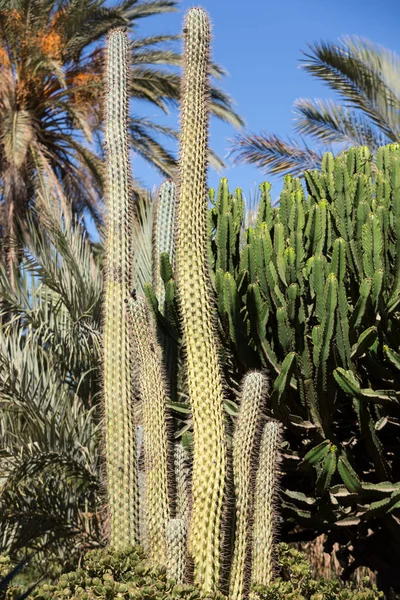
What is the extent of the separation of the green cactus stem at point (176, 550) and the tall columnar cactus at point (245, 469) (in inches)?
12.7

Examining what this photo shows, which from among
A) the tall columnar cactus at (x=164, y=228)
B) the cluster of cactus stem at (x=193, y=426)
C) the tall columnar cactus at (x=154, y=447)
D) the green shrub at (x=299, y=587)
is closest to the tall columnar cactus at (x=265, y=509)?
the cluster of cactus stem at (x=193, y=426)

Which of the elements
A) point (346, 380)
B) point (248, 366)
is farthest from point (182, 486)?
point (346, 380)

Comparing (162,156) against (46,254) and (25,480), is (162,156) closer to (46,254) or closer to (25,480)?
(46,254)

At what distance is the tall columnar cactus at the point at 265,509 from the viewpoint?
4.89 metres

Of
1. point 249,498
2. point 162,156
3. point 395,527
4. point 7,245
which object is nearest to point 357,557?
point 395,527

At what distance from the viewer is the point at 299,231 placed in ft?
18.7

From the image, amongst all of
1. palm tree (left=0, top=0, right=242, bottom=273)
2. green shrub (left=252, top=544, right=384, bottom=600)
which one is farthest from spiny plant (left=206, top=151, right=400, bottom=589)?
palm tree (left=0, top=0, right=242, bottom=273)

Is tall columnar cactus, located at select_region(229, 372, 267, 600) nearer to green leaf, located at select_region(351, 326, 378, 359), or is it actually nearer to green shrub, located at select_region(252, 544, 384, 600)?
green shrub, located at select_region(252, 544, 384, 600)

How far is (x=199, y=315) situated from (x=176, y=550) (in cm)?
133

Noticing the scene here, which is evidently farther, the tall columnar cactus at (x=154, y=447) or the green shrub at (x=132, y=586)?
the tall columnar cactus at (x=154, y=447)

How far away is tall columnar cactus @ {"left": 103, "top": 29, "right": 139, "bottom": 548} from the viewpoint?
Result: 16.5 ft

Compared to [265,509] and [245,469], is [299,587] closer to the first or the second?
[265,509]

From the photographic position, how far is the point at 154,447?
497 cm

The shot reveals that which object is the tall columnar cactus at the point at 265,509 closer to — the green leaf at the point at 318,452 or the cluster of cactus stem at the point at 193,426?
the cluster of cactus stem at the point at 193,426
